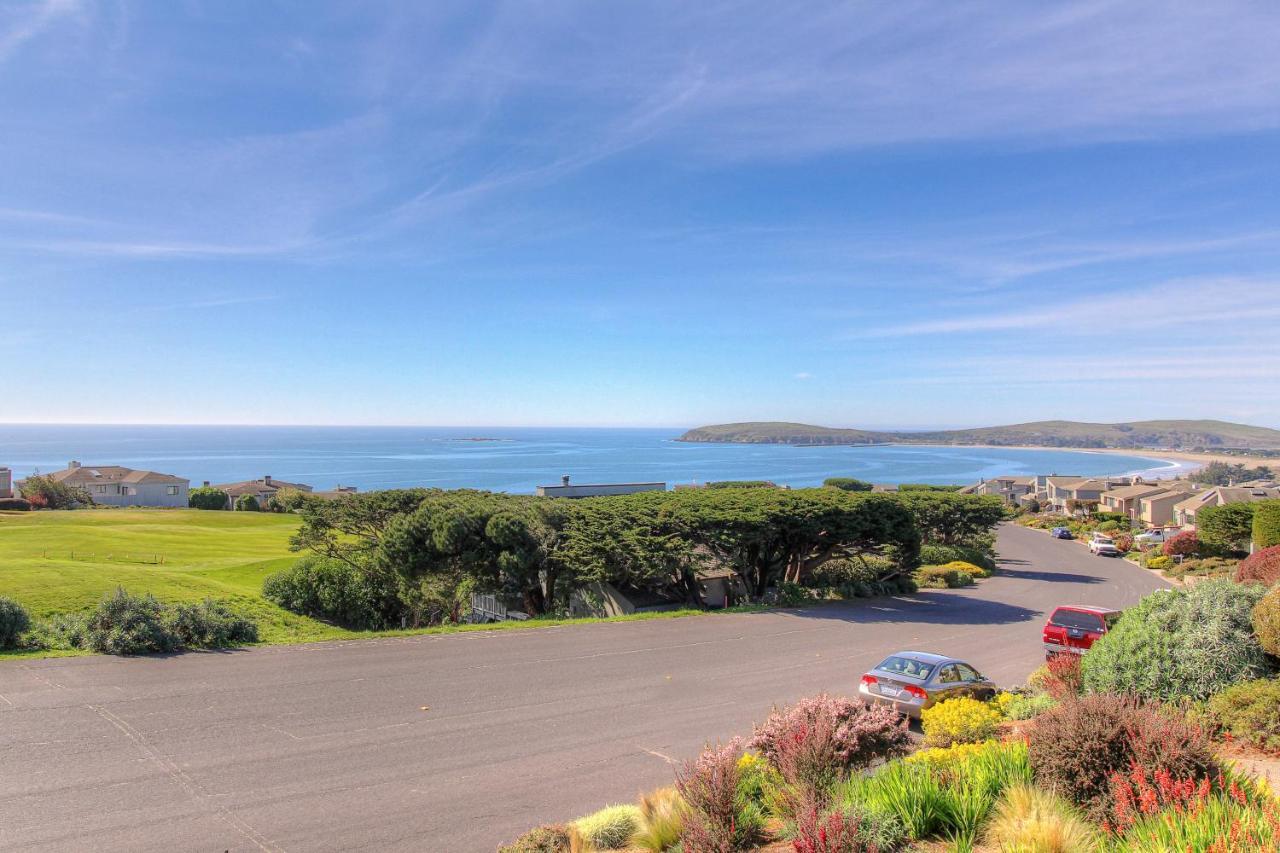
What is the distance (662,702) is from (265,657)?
844 cm

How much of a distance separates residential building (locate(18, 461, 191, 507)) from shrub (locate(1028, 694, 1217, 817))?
91214 mm

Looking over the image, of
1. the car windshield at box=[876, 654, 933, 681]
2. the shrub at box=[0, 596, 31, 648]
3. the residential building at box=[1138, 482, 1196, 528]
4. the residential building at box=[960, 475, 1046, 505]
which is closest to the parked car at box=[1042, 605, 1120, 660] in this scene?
the car windshield at box=[876, 654, 933, 681]

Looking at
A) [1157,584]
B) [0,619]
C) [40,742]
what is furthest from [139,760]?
[1157,584]

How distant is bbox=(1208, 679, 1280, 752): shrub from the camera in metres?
7.31

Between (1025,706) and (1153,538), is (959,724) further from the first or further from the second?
(1153,538)

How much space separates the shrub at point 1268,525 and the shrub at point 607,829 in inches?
1315

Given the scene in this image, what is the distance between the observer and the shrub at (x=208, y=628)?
15555 millimetres

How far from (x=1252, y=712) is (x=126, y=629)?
18.4 metres

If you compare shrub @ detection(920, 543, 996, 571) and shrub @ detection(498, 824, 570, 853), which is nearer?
shrub @ detection(498, 824, 570, 853)

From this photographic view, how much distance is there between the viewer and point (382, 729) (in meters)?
11.2

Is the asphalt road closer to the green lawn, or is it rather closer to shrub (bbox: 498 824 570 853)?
shrub (bbox: 498 824 570 853)

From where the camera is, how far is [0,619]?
14258 millimetres

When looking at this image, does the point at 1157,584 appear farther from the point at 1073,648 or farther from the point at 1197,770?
the point at 1197,770

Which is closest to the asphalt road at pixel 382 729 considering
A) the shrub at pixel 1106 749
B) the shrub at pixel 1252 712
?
the shrub at pixel 1106 749
